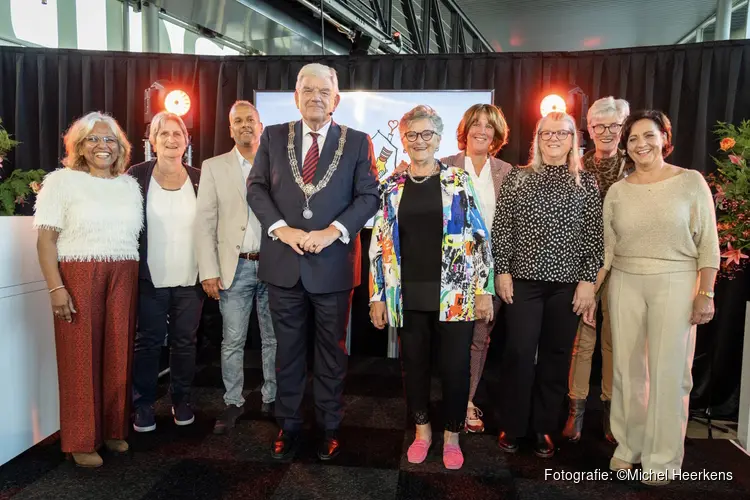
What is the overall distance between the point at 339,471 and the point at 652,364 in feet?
4.65

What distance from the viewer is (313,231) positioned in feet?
6.92

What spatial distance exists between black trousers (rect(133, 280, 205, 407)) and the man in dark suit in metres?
0.60

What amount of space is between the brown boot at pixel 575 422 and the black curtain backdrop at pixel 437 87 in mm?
1112

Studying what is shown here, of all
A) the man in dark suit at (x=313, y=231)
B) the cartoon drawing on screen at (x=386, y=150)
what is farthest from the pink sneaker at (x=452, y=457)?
the cartoon drawing on screen at (x=386, y=150)

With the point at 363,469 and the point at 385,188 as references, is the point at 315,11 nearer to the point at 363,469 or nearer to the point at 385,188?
the point at 385,188

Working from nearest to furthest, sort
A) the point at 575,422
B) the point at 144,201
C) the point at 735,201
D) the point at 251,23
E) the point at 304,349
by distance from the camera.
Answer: the point at 304,349 → the point at 144,201 → the point at 575,422 → the point at 735,201 → the point at 251,23

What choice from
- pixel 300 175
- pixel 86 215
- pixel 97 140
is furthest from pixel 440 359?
pixel 97 140

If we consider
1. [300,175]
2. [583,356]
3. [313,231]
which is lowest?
[583,356]

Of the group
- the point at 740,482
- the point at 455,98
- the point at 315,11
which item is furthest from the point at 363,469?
the point at 315,11

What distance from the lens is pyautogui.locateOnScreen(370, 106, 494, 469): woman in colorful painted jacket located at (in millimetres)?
2094

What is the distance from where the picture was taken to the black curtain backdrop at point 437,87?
3.47 meters

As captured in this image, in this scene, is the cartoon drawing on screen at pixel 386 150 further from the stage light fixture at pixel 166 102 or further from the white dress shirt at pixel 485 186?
the stage light fixture at pixel 166 102

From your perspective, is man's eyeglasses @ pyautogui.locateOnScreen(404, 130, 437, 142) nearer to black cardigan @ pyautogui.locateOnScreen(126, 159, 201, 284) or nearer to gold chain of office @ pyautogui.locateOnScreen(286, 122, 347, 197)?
gold chain of office @ pyautogui.locateOnScreen(286, 122, 347, 197)

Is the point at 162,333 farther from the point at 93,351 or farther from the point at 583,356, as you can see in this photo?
the point at 583,356
